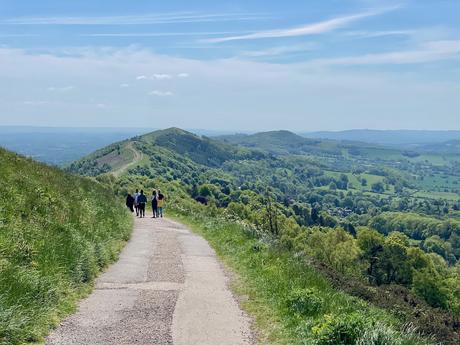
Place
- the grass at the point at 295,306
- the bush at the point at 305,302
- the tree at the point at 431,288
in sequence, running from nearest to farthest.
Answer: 1. the grass at the point at 295,306
2. the bush at the point at 305,302
3. the tree at the point at 431,288

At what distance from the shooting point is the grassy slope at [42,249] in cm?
809

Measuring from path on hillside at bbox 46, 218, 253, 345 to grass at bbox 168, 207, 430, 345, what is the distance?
51cm

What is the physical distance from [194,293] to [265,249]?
4731 mm

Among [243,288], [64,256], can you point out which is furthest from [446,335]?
[64,256]

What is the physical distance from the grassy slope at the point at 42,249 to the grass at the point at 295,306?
381cm

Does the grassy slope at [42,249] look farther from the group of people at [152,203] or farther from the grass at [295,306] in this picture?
the group of people at [152,203]

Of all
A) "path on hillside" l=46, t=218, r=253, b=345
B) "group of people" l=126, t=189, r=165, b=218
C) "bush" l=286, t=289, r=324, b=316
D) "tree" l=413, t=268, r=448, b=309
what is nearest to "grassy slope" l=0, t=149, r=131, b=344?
"path on hillside" l=46, t=218, r=253, b=345

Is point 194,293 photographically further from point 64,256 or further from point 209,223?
Result: point 209,223

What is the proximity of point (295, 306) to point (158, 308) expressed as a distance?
113 inches

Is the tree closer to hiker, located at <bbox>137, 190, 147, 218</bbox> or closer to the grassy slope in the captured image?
hiker, located at <bbox>137, 190, 147, 218</bbox>

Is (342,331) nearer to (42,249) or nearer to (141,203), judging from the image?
(42,249)

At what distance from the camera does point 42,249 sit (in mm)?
10586

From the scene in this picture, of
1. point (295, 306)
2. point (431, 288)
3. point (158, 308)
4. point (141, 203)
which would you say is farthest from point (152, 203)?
point (431, 288)

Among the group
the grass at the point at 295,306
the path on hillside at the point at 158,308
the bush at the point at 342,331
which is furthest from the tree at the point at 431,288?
the bush at the point at 342,331
